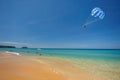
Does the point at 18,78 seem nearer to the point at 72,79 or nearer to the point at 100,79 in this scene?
the point at 72,79

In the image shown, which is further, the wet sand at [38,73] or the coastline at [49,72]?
the coastline at [49,72]

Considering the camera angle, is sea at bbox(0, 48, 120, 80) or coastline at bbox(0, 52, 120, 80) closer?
coastline at bbox(0, 52, 120, 80)

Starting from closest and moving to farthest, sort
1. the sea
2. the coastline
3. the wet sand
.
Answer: the wet sand, the coastline, the sea

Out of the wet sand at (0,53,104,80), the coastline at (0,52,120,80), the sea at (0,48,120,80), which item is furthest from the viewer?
the sea at (0,48,120,80)

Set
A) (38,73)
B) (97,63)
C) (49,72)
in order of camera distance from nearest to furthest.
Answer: (38,73), (49,72), (97,63)

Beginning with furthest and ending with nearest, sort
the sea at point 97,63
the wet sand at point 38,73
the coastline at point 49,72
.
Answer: the sea at point 97,63
the coastline at point 49,72
the wet sand at point 38,73

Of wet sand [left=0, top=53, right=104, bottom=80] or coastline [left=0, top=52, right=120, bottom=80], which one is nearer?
wet sand [left=0, top=53, right=104, bottom=80]

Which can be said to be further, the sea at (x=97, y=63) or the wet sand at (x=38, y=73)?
the sea at (x=97, y=63)

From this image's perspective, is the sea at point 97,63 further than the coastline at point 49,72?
Yes

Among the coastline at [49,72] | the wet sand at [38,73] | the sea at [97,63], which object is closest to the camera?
the wet sand at [38,73]

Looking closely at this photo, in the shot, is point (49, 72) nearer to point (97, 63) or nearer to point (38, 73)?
point (38, 73)

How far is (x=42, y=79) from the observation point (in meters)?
4.61

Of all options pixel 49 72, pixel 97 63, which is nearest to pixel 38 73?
pixel 49 72

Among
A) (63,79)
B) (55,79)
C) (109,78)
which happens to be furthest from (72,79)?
(109,78)
